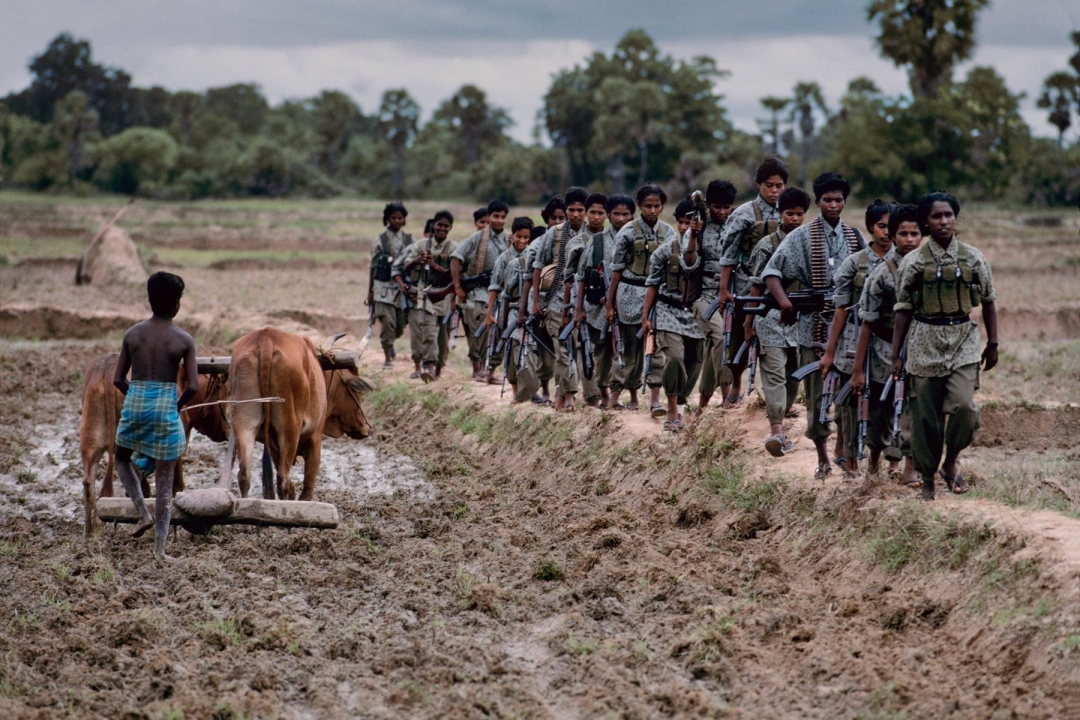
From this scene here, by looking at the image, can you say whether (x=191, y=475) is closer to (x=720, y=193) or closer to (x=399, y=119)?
(x=720, y=193)

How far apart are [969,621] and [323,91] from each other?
326 ft

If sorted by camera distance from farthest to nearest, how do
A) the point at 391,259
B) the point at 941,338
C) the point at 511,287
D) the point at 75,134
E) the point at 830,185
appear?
1. the point at 75,134
2. the point at 391,259
3. the point at 511,287
4. the point at 830,185
5. the point at 941,338

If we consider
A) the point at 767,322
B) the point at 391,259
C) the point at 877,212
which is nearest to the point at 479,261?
the point at 391,259

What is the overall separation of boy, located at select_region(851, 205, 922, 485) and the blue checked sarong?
4.18 meters

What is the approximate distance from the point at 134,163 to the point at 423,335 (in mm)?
60146

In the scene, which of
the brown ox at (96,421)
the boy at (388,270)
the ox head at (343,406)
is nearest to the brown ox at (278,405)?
the brown ox at (96,421)

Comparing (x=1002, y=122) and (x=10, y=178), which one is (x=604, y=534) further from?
(x=10, y=178)

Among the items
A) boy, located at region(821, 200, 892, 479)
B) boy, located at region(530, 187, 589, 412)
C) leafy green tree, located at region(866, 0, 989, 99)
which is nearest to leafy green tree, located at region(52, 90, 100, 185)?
leafy green tree, located at region(866, 0, 989, 99)

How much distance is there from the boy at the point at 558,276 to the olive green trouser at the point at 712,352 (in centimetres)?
142

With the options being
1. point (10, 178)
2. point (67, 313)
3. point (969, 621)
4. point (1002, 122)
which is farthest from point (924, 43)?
point (10, 178)

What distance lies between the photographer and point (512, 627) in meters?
6.41

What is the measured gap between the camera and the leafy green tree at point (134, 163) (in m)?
69.3

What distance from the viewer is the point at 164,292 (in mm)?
A: 7289

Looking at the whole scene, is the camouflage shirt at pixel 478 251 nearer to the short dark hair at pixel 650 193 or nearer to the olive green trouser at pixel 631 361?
the olive green trouser at pixel 631 361
